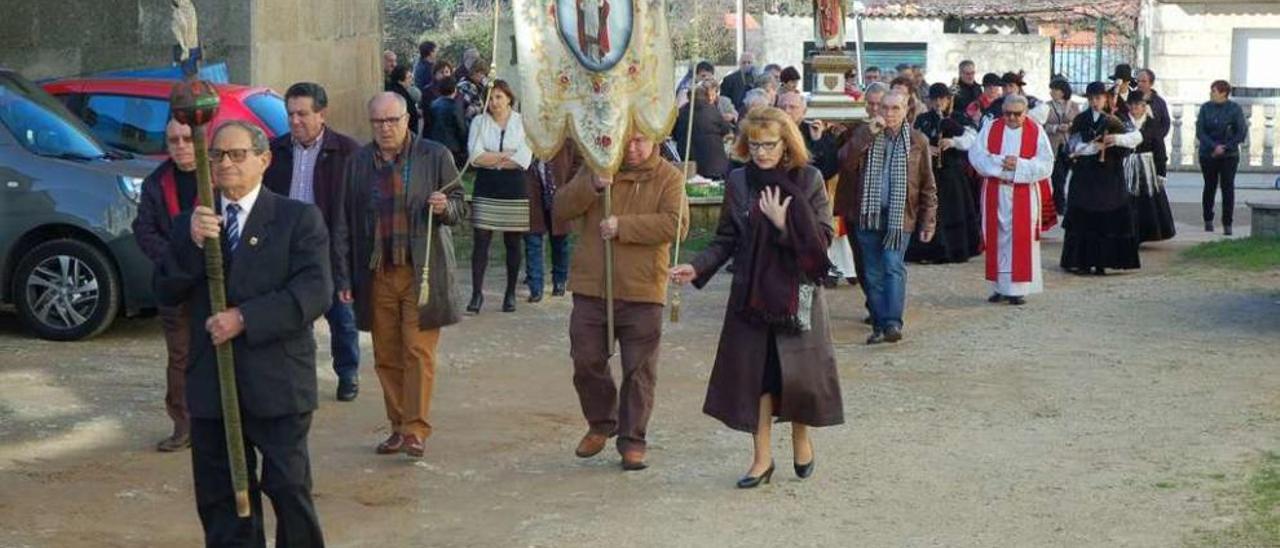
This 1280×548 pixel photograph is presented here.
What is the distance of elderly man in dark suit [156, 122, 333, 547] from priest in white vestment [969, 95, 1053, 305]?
9103mm

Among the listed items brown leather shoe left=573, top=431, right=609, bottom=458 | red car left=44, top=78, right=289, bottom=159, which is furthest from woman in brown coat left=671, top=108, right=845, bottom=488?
red car left=44, top=78, right=289, bottom=159

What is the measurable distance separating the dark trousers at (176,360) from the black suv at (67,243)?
9.98 ft

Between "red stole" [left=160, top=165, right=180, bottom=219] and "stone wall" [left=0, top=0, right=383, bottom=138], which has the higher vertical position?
"stone wall" [left=0, top=0, right=383, bottom=138]

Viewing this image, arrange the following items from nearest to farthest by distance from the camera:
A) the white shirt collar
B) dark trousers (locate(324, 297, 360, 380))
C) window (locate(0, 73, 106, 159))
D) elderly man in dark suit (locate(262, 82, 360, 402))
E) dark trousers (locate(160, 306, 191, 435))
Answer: dark trousers (locate(160, 306, 191, 435)), elderly man in dark suit (locate(262, 82, 360, 402)), the white shirt collar, dark trousers (locate(324, 297, 360, 380)), window (locate(0, 73, 106, 159))

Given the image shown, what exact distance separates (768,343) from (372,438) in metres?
2.35

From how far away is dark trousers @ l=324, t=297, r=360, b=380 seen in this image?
11.6m

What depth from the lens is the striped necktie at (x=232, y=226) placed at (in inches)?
282

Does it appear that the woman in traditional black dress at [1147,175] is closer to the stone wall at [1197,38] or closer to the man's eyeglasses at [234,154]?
the man's eyeglasses at [234,154]

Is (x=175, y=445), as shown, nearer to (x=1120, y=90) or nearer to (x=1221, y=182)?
(x=1120, y=90)

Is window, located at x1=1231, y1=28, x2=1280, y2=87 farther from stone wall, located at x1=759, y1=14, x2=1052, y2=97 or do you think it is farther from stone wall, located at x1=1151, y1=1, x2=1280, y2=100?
stone wall, located at x1=759, y1=14, x2=1052, y2=97

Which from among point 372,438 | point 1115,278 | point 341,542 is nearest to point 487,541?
point 341,542

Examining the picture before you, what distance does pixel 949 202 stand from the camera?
A: 708 inches

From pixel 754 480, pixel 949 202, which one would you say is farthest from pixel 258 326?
pixel 949 202

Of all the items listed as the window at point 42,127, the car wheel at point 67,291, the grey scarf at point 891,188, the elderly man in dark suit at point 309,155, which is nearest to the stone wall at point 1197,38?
the grey scarf at point 891,188
